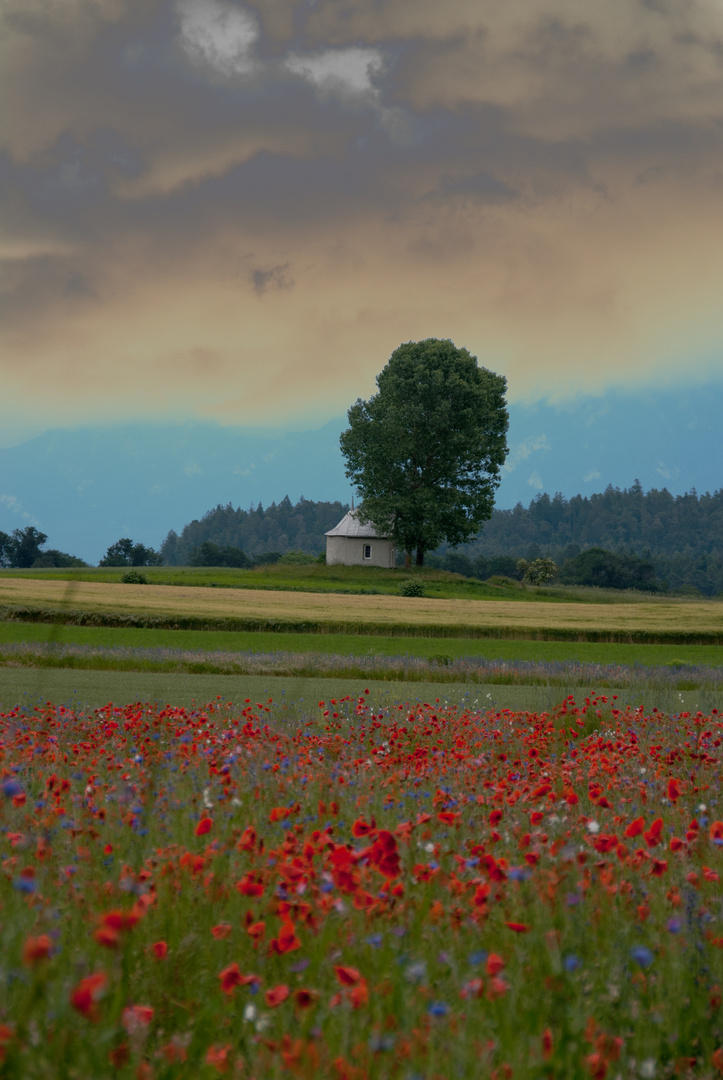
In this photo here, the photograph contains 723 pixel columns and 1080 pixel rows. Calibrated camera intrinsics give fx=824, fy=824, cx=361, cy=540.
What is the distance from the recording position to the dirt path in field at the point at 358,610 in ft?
105

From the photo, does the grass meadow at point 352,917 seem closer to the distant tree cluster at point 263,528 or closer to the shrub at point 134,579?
the shrub at point 134,579

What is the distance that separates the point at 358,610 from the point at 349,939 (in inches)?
1285

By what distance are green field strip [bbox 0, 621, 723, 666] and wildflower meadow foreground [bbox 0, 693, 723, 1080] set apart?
706 inches

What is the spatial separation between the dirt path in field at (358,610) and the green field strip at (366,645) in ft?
7.75

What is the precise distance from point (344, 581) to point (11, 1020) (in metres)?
57.6

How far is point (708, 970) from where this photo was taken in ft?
9.10

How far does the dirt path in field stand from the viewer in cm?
3200

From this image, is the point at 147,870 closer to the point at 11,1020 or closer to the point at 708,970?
the point at 11,1020

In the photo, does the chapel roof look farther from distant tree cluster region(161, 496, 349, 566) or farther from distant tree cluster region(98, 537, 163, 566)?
distant tree cluster region(161, 496, 349, 566)

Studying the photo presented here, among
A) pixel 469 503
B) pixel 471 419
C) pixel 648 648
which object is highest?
pixel 471 419

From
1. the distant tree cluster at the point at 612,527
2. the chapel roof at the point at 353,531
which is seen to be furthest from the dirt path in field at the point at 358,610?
the distant tree cluster at the point at 612,527

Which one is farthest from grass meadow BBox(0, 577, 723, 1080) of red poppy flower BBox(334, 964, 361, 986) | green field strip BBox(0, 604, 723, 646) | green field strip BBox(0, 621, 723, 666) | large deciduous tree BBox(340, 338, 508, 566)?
large deciduous tree BBox(340, 338, 508, 566)

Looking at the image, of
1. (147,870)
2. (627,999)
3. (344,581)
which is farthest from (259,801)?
(344,581)

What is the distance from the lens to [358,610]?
35.3 m
